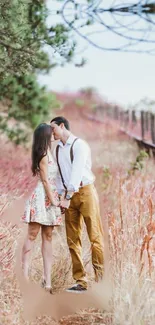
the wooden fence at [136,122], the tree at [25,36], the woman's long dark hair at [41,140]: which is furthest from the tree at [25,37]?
the wooden fence at [136,122]

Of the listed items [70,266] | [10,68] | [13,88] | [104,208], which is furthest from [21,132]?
[70,266]

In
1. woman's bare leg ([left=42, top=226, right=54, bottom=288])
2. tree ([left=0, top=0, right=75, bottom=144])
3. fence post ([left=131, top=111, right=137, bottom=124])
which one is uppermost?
fence post ([left=131, top=111, right=137, bottom=124])

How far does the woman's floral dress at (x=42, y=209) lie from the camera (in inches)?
230

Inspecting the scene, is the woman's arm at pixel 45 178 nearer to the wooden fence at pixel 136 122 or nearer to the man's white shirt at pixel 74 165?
the man's white shirt at pixel 74 165

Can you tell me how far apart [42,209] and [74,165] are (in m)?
0.46

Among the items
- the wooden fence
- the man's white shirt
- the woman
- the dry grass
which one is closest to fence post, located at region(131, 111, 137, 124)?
the wooden fence

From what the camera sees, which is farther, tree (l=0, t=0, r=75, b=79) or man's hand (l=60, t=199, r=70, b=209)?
tree (l=0, t=0, r=75, b=79)

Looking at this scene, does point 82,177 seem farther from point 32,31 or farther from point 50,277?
point 32,31

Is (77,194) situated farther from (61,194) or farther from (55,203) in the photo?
(55,203)

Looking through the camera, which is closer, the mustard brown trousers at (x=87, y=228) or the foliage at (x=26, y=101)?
the mustard brown trousers at (x=87, y=228)

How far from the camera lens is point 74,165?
581cm

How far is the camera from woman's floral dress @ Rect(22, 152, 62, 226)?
19.2 ft

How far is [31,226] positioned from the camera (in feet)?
19.6

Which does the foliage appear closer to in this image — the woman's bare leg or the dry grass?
the dry grass
